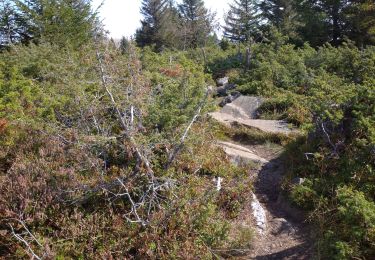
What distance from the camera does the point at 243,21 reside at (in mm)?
21875

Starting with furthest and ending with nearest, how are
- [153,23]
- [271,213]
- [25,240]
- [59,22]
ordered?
[153,23] < [59,22] < [271,213] < [25,240]

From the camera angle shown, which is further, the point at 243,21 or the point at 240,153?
the point at 243,21

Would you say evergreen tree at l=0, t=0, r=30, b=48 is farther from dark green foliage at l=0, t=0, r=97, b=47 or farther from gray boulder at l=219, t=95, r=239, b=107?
gray boulder at l=219, t=95, r=239, b=107

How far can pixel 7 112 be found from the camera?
308 inches

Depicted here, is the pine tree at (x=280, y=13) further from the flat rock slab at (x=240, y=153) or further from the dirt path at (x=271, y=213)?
the flat rock slab at (x=240, y=153)

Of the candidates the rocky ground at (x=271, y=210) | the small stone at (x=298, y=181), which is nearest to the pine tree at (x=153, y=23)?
the rocky ground at (x=271, y=210)

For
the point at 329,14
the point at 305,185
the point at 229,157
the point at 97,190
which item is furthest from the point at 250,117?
the point at 329,14

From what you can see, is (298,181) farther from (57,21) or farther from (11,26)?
(11,26)

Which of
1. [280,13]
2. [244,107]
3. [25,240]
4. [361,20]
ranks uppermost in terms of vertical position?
[280,13]

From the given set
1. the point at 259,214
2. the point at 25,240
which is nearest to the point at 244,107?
the point at 259,214

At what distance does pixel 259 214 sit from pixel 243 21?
17281mm

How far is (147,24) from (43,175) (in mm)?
32097

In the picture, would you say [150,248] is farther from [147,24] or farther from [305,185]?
[147,24]

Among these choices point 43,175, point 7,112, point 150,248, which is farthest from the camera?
point 7,112
